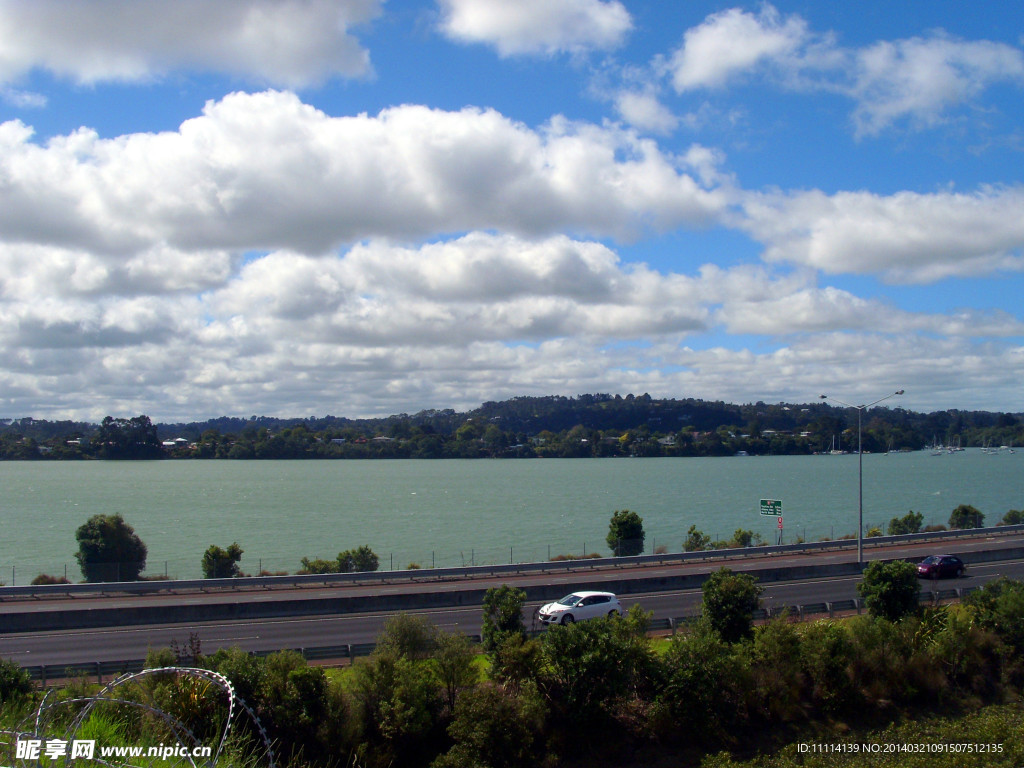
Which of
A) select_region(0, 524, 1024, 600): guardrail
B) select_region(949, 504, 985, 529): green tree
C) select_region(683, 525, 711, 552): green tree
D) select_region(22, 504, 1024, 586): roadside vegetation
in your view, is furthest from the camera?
select_region(949, 504, 985, 529): green tree

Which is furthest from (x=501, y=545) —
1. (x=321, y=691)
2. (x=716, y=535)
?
(x=321, y=691)

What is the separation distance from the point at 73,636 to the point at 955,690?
24.6 metres

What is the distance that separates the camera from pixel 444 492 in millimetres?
118000

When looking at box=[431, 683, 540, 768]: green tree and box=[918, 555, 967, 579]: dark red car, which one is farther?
box=[918, 555, 967, 579]: dark red car

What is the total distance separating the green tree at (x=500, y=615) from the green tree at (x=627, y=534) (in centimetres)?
2308

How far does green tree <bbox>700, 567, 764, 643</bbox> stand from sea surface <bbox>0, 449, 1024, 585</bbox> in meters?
21.0

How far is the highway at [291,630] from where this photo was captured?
2230 centimetres

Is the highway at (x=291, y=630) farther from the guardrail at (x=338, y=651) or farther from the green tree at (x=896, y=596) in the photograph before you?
the green tree at (x=896, y=596)

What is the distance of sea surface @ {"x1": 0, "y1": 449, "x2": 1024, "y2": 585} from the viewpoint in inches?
2324

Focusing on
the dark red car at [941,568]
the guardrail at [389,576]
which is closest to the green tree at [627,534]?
the guardrail at [389,576]

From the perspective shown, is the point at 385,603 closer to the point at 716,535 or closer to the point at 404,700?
the point at 404,700

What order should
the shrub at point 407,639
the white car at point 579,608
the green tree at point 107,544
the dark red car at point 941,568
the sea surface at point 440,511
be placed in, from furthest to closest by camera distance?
the sea surface at point 440,511
the green tree at point 107,544
the dark red car at point 941,568
the white car at point 579,608
the shrub at point 407,639

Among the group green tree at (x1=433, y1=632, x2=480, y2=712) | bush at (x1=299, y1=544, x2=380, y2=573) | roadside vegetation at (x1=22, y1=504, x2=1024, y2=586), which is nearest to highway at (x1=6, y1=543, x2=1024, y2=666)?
green tree at (x1=433, y1=632, x2=480, y2=712)

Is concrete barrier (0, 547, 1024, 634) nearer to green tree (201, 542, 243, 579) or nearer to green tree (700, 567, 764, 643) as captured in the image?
green tree (201, 542, 243, 579)
